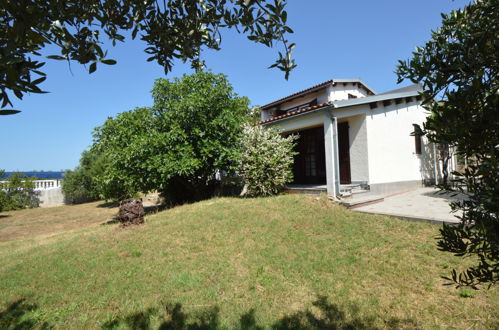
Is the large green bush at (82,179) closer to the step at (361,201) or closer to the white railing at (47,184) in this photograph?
the white railing at (47,184)

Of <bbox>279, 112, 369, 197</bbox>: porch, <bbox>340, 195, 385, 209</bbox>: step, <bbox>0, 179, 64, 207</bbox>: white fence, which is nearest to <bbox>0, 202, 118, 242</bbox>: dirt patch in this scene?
<bbox>0, 179, 64, 207</bbox>: white fence

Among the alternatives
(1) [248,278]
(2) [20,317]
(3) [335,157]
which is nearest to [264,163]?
(3) [335,157]

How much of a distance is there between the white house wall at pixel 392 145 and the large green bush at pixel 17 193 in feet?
73.1

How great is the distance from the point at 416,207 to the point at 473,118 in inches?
317

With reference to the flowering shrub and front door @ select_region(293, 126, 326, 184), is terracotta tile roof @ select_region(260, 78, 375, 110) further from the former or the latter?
the flowering shrub

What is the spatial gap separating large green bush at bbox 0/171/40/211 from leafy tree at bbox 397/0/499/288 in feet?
75.0

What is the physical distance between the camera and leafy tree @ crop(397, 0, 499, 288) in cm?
122

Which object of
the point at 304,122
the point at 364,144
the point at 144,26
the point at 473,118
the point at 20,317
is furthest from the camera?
the point at 304,122

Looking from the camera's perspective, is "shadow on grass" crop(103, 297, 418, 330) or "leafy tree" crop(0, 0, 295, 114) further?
"shadow on grass" crop(103, 297, 418, 330)

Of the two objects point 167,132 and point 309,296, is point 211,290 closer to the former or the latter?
point 309,296

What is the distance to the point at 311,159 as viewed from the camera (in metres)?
12.8

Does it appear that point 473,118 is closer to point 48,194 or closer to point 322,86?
point 322,86

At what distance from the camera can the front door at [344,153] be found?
35.9 feet

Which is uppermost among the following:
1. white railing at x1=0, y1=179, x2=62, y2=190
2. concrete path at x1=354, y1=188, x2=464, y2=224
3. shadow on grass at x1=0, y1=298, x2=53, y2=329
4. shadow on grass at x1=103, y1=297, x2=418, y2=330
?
white railing at x1=0, y1=179, x2=62, y2=190
